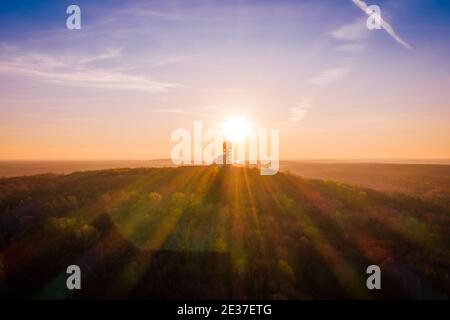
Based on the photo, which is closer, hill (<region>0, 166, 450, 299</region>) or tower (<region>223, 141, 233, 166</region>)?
hill (<region>0, 166, 450, 299</region>)

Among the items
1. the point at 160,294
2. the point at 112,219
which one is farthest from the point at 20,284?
the point at 112,219

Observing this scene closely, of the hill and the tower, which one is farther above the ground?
the tower

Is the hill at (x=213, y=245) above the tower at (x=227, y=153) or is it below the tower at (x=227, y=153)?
below

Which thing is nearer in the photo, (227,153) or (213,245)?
Result: (213,245)

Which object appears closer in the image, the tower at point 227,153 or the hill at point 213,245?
the hill at point 213,245
